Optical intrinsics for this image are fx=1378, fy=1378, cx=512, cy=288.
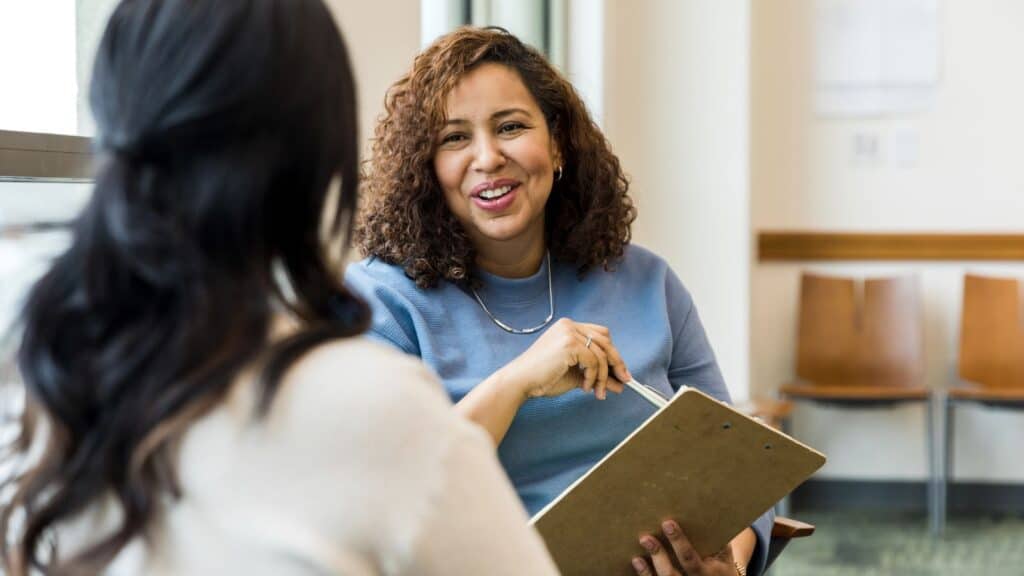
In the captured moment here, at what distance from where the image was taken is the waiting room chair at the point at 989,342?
5434mm

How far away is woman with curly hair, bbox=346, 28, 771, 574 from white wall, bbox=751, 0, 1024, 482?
3.64 meters

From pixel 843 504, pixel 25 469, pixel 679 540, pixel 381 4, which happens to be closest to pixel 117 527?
pixel 25 469

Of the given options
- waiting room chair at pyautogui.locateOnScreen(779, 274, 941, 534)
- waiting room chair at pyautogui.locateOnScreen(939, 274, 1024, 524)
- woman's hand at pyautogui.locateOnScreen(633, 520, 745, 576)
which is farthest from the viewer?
waiting room chair at pyautogui.locateOnScreen(779, 274, 941, 534)

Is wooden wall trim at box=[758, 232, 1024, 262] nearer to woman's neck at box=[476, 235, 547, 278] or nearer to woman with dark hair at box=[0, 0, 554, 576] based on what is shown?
woman's neck at box=[476, 235, 547, 278]

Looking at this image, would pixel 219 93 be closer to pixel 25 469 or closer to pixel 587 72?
pixel 25 469

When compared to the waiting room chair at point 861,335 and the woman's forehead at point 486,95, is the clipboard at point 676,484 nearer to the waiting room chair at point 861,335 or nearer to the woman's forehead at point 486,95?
the woman's forehead at point 486,95

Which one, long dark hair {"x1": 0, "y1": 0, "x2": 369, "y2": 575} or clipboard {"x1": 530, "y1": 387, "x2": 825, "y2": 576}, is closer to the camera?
long dark hair {"x1": 0, "y1": 0, "x2": 369, "y2": 575}

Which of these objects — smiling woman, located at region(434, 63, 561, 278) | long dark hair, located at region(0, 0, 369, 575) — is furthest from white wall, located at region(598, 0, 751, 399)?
long dark hair, located at region(0, 0, 369, 575)

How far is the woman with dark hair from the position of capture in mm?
933

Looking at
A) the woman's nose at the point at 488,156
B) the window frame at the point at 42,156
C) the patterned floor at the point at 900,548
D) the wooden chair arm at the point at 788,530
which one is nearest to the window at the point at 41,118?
the window frame at the point at 42,156

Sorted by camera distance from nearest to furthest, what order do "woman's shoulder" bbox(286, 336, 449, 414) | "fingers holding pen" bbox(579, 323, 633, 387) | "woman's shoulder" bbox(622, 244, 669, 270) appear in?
"woman's shoulder" bbox(286, 336, 449, 414)
"fingers holding pen" bbox(579, 323, 633, 387)
"woman's shoulder" bbox(622, 244, 669, 270)

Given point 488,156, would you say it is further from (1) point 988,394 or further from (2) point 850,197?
(2) point 850,197

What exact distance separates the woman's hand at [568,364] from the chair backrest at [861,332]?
383 centimetres

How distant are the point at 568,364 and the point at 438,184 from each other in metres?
0.40
